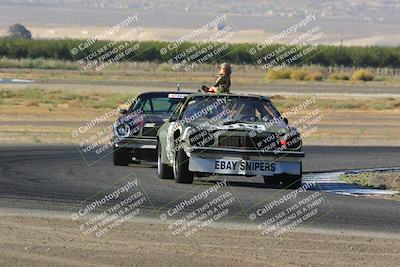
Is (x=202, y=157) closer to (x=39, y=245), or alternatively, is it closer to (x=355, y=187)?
(x=355, y=187)

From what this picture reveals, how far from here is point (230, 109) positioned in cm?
1742

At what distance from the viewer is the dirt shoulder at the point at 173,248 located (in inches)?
408

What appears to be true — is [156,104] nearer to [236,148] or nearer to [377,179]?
[377,179]

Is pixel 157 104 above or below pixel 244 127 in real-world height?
below

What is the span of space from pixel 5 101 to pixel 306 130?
1830 cm

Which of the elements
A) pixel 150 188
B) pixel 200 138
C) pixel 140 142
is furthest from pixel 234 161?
pixel 140 142

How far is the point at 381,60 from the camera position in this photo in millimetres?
128250

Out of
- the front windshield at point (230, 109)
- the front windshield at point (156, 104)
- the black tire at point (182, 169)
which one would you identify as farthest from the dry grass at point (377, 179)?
the front windshield at point (156, 104)

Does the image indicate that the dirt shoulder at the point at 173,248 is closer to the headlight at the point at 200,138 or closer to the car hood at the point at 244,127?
the headlight at the point at 200,138

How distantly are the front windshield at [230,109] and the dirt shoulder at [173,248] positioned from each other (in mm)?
4693

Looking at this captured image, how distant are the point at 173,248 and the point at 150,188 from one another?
5395 millimetres

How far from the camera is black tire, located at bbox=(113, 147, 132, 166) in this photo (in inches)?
818

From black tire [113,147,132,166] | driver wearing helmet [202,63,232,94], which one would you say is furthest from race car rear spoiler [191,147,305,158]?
black tire [113,147,132,166]

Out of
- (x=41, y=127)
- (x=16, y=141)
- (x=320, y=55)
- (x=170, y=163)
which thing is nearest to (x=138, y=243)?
(x=170, y=163)
